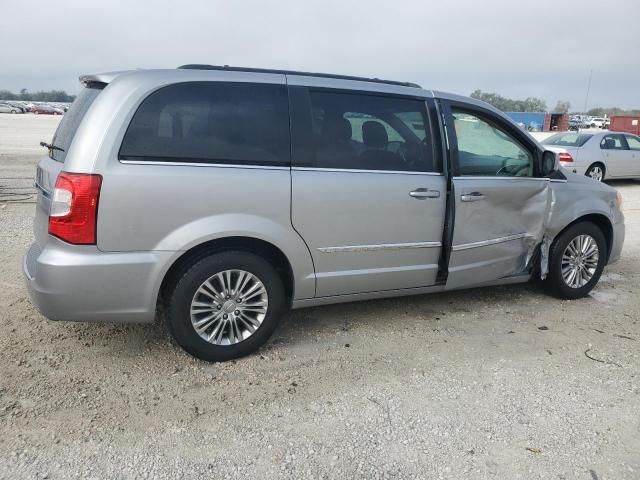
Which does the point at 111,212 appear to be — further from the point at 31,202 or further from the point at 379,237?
the point at 31,202

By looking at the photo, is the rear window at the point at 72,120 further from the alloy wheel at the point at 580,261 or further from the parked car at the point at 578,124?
the parked car at the point at 578,124

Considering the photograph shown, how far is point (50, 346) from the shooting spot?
3732mm

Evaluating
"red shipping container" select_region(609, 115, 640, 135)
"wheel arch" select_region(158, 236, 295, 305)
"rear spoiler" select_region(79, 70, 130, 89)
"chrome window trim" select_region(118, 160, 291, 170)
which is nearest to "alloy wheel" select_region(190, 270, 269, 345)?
"wheel arch" select_region(158, 236, 295, 305)

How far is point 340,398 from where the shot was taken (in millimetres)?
3242

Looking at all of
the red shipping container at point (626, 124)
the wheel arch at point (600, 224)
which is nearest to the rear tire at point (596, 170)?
the wheel arch at point (600, 224)

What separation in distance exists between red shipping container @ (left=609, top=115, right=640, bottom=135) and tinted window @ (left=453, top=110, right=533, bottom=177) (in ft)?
94.5

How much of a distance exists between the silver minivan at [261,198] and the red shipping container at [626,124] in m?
29.0

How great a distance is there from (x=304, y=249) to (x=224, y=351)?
2.80ft

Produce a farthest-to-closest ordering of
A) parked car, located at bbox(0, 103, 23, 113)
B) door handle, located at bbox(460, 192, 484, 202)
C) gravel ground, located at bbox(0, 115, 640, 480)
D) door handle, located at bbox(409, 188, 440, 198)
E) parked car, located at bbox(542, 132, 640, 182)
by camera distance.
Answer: parked car, located at bbox(0, 103, 23, 113) < parked car, located at bbox(542, 132, 640, 182) < door handle, located at bbox(460, 192, 484, 202) < door handle, located at bbox(409, 188, 440, 198) < gravel ground, located at bbox(0, 115, 640, 480)

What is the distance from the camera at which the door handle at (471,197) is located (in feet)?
13.7

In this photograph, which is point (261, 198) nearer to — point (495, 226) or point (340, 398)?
point (340, 398)

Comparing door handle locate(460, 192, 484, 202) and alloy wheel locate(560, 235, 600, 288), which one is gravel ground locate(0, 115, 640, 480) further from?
door handle locate(460, 192, 484, 202)

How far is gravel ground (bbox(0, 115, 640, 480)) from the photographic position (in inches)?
105

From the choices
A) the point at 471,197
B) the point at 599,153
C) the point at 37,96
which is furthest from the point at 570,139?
the point at 37,96
